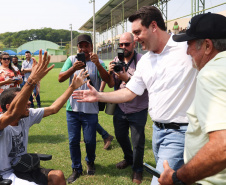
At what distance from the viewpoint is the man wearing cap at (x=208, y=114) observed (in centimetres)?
115

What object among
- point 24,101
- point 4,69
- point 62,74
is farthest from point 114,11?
point 24,101

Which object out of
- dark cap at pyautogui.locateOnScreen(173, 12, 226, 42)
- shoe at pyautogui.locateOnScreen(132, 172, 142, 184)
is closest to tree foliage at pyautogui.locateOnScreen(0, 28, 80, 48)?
shoe at pyautogui.locateOnScreen(132, 172, 142, 184)

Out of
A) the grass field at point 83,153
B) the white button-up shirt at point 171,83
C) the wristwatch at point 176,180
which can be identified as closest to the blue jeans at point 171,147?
the white button-up shirt at point 171,83

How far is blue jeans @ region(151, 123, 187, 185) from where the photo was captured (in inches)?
94.5

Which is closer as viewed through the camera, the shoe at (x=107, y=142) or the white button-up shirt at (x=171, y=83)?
the white button-up shirt at (x=171, y=83)

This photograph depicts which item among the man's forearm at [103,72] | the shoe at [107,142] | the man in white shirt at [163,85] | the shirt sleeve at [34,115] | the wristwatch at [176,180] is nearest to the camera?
the wristwatch at [176,180]

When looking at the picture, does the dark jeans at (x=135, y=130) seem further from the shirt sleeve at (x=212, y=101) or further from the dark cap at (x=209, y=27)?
the shirt sleeve at (x=212, y=101)

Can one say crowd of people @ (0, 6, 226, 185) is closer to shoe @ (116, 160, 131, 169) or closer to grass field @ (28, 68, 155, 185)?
shoe @ (116, 160, 131, 169)

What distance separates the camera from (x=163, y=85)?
2.57 m

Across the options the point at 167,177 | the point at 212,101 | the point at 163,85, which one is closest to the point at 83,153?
the point at 163,85

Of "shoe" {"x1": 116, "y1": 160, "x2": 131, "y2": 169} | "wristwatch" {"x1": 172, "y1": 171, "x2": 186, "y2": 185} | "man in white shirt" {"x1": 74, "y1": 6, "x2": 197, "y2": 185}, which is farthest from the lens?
"shoe" {"x1": 116, "y1": 160, "x2": 131, "y2": 169}

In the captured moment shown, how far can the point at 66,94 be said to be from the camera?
3.30 m

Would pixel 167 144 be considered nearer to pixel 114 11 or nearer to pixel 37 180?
pixel 37 180

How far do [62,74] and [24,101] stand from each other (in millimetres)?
1698
